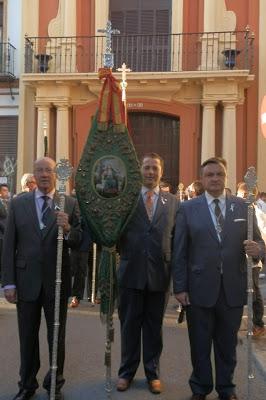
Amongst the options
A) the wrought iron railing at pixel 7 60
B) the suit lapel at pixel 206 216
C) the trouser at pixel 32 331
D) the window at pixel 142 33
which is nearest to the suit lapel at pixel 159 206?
the suit lapel at pixel 206 216

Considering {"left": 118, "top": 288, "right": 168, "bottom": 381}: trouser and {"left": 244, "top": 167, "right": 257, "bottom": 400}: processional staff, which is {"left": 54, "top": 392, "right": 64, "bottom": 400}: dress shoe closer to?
{"left": 118, "top": 288, "right": 168, "bottom": 381}: trouser

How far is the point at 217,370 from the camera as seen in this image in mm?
4906

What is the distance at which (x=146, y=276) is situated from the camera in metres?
5.14

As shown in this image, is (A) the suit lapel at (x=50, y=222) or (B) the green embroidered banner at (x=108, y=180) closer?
(A) the suit lapel at (x=50, y=222)

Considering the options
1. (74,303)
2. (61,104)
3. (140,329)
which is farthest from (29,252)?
(61,104)

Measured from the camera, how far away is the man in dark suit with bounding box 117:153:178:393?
5.19 metres

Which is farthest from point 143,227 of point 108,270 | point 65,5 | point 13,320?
point 65,5

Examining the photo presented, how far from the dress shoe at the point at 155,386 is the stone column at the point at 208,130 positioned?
35.0ft

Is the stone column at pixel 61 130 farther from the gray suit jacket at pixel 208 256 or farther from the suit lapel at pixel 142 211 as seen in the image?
the gray suit jacket at pixel 208 256

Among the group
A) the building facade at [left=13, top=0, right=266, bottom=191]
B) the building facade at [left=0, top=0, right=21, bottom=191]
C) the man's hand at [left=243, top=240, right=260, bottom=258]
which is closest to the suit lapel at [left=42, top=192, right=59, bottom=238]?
the man's hand at [left=243, top=240, right=260, bottom=258]

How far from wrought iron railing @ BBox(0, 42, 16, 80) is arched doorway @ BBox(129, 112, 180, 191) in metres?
3.70

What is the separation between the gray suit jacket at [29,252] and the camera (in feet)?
15.9

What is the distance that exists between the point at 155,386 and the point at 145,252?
115 cm

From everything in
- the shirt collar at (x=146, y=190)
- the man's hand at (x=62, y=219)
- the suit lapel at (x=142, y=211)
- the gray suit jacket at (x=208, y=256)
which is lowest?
the gray suit jacket at (x=208, y=256)
